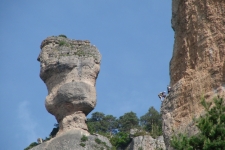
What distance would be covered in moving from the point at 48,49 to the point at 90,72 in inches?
134

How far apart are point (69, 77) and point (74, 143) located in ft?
16.1

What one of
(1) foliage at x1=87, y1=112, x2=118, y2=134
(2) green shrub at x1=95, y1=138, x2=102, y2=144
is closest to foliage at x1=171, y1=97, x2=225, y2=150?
(2) green shrub at x1=95, y1=138, x2=102, y2=144

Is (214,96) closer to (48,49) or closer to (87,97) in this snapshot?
(87,97)

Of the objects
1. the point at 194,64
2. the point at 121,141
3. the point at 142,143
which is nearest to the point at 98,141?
the point at 142,143

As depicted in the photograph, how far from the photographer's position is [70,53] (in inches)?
1406

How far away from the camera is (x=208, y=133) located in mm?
8883

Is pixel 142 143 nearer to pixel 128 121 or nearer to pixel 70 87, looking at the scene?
pixel 70 87

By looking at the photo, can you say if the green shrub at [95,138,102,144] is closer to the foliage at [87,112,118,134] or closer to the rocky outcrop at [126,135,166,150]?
the rocky outcrop at [126,135,166,150]

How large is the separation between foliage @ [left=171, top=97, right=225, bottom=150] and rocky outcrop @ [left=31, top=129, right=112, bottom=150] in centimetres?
2243

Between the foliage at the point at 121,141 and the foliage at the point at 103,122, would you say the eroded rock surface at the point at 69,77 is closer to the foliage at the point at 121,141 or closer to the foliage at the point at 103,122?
the foliage at the point at 121,141

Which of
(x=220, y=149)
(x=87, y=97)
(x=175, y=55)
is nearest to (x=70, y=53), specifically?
(x=87, y=97)

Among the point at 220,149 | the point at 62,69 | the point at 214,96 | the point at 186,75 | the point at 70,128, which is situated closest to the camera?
the point at 220,149

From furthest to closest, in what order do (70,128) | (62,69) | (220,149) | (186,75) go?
(62,69)
(70,128)
(186,75)
(220,149)

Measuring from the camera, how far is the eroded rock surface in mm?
33531
